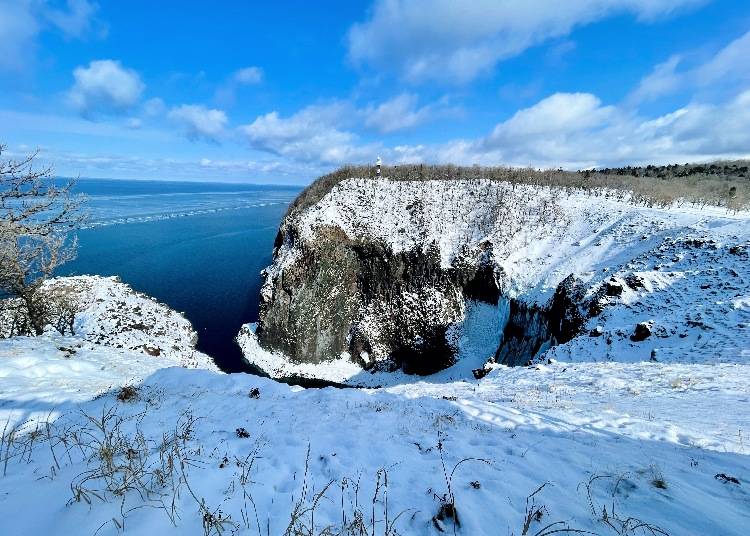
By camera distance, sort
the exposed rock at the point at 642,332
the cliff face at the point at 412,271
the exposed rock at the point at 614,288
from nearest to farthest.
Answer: the exposed rock at the point at 642,332 < the exposed rock at the point at 614,288 < the cliff face at the point at 412,271

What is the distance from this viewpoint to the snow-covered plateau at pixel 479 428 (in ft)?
11.4

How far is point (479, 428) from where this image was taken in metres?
6.50

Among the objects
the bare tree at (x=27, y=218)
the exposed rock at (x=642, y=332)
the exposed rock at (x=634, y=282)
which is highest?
the bare tree at (x=27, y=218)

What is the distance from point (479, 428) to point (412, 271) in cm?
2306

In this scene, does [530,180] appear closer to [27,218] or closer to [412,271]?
[412,271]

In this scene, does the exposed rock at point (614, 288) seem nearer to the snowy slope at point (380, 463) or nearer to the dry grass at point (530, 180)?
the snowy slope at point (380, 463)

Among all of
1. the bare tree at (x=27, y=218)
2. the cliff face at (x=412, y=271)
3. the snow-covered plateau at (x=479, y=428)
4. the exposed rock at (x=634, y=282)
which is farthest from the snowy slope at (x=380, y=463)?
the cliff face at (x=412, y=271)

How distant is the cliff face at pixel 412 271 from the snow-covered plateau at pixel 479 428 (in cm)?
97

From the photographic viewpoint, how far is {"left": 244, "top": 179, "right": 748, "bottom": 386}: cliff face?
26219 mm

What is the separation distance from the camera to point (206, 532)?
3.06 m

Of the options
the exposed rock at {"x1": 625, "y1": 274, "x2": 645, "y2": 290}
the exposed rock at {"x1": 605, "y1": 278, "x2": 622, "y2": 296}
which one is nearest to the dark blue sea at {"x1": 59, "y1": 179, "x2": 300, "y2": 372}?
the exposed rock at {"x1": 605, "y1": 278, "x2": 622, "y2": 296}

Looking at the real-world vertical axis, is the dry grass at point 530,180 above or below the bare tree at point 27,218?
above

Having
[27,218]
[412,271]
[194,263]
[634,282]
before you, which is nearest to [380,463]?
[27,218]

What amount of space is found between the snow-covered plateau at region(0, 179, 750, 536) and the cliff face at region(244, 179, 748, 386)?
967 millimetres
